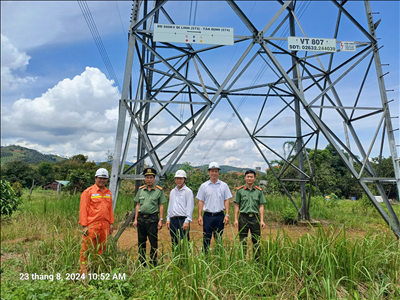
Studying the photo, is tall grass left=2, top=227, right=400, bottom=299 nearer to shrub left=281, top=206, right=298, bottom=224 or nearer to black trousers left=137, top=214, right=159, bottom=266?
black trousers left=137, top=214, right=159, bottom=266

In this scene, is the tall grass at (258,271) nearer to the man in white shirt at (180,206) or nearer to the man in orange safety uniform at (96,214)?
the man in orange safety uniform at (96,214)

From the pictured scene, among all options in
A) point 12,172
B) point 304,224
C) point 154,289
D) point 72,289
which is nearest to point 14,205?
point 72,289

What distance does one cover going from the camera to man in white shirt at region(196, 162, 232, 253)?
4816 mm

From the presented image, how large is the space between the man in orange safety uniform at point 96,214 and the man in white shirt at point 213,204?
159 cm

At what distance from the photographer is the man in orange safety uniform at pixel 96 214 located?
4457 millimetres

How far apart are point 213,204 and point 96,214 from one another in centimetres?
197

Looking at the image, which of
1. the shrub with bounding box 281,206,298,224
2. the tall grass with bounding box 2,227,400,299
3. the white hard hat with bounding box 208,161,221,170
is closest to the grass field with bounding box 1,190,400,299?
the tall grass with bounding box 2,227,400,299

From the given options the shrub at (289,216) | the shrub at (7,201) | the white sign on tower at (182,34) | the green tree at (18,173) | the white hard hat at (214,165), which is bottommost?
the shrub at (289,216)

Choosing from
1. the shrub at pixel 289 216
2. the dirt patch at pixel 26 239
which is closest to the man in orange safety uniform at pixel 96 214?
the dirt patch at pixel 26 239

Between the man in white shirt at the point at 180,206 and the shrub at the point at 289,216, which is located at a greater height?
the man in white shirt at the point at 180,206

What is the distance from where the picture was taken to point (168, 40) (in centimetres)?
601

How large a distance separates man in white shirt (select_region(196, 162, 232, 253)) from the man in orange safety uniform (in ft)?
5.22

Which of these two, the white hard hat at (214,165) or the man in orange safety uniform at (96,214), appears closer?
the man in orange safety uniform at (96,214)

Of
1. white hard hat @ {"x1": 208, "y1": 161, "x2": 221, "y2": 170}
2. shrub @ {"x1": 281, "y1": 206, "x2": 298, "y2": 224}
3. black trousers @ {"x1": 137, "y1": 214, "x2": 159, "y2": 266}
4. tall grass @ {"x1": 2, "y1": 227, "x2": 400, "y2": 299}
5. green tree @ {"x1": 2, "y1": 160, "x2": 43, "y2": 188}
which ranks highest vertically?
green tree @ {"x1": 2, "y1": 160, "x2": 43, "y2": 188}
